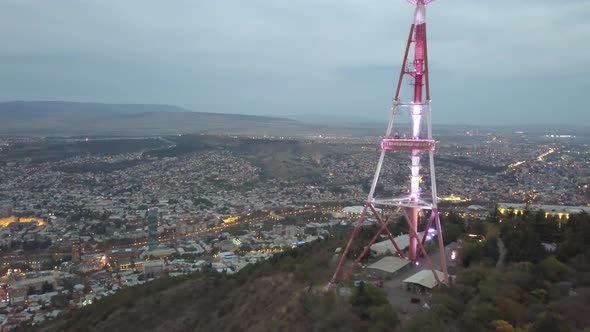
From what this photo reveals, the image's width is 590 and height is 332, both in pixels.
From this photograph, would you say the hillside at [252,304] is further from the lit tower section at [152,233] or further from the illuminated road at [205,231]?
the illuminated road at [205,231]

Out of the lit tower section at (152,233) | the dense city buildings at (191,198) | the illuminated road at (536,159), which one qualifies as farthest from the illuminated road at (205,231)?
the illuminated road at (536,159)

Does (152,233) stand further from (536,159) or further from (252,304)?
(536,159)

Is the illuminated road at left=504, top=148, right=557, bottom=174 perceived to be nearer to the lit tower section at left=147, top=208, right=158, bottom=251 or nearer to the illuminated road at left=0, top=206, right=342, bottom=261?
the illuminated road at left=0, top=206, right=342, bottom=261

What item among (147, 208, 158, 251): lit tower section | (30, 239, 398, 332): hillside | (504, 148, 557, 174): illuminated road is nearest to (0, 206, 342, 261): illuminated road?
(147, 208, 158, 251): lit tower section

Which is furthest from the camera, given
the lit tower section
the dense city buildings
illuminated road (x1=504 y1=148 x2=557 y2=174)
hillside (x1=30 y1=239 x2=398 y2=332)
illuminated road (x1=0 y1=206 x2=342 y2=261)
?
illuminated road (x1=504 y1=148 x2=557 y2=174)

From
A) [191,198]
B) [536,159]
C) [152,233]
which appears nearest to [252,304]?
[152,233]

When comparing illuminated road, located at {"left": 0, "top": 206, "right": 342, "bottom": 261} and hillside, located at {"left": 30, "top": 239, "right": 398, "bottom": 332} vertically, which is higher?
hillside, located at {"left": 30, "top": 239, "right": 398, "bottom": 332}

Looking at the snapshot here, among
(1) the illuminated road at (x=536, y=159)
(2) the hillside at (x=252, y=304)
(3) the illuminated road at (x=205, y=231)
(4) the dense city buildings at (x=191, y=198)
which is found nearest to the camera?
(2) the hillside at (x=252, y=304)

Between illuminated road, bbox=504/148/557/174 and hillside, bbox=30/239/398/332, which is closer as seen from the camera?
hillside, bbox=30/239/398/332
